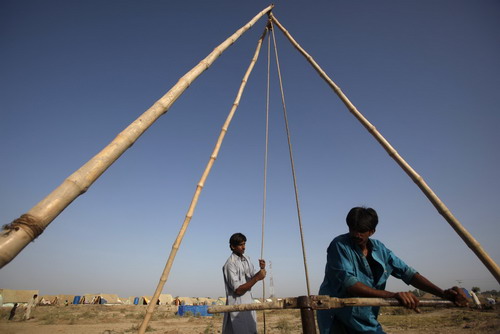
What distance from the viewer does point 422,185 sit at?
2.88 meters

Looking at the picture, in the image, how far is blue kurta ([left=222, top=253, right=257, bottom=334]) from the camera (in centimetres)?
339

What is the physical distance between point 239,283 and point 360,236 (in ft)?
6.54

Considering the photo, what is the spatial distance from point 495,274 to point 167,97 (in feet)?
11.1

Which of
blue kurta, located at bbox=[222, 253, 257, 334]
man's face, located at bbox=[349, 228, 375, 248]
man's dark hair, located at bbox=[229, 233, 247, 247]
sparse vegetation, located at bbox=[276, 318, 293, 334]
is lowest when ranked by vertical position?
sparse vegetation, located at bbox=[276, 318, 293, 334]

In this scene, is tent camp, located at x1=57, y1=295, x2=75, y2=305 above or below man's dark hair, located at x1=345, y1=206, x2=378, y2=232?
below

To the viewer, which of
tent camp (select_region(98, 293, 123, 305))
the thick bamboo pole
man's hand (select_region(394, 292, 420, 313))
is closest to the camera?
man's hand (select_region(394, 292, 420, 313))

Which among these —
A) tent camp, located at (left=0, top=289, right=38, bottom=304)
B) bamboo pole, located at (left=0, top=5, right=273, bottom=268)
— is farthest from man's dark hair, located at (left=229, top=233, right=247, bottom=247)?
tent camp, located at (left=0, top=289, right=38, bottom=304)

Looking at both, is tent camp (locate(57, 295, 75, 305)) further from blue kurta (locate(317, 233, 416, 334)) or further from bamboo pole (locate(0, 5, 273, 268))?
blue kurta (locate(317, 233, 416, 334))

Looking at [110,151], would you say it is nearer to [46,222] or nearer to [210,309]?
[46,222]

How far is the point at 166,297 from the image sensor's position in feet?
178

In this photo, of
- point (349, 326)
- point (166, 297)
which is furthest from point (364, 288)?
point (166, 297)

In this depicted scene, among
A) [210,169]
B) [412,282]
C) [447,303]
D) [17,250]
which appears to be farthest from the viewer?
[210,169]

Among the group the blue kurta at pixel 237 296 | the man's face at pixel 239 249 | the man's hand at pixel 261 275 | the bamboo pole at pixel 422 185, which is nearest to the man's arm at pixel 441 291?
the bamboo pole at pixel 422 185

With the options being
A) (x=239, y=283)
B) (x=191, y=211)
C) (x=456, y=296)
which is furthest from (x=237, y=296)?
(x=456, y=296)
